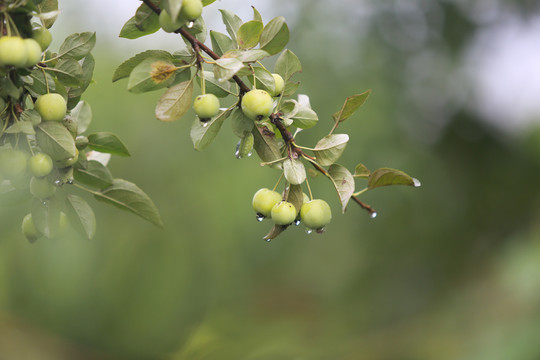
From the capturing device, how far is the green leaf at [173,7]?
0.40 metres

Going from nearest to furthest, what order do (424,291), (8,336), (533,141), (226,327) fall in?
1. (533,141)
2. (8,336)
3. (226,327)
4. (424,291)

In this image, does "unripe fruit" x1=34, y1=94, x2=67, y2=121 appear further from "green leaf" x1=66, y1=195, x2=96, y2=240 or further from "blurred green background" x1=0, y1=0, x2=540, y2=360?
"blurred green background" x1=0, y1=0, x2=540, y2=360

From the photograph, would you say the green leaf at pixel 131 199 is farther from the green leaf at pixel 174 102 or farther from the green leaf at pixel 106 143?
the green leaf at pixel 174 102

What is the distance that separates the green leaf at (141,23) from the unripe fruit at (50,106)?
9cm

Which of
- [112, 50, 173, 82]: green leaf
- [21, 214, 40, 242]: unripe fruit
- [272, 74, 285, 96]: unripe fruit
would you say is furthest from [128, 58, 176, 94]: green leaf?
[21, 214, 40, 242]: unripe fruit

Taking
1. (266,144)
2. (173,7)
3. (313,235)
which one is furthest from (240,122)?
Answer: (313,235)

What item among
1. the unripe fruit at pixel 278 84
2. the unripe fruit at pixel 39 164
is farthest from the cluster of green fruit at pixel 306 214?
the unripe fruit at pixel 39 164

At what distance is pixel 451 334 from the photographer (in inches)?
105

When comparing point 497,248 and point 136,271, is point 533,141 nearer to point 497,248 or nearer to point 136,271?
point 497,248

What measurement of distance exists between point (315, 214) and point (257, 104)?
125mm

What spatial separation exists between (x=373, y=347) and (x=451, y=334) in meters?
0.54

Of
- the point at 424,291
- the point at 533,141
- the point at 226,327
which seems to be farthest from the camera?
the point at 424,291

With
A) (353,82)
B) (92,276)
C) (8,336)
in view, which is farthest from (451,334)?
(8,336)

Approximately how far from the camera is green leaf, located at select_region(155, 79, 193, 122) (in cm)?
47
